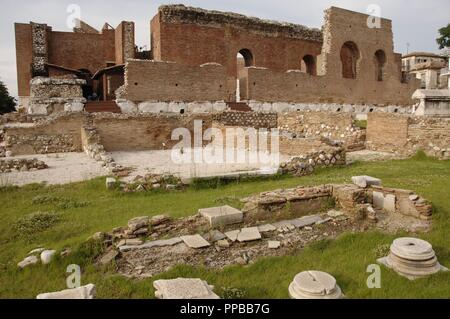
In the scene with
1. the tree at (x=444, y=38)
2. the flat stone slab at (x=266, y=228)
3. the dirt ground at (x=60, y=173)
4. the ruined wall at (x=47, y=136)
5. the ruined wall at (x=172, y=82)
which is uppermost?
the tree at (x=444, y=38)

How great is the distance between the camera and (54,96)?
1753cm

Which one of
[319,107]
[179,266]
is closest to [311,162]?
[179,266]

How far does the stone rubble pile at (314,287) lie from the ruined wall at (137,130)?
11799 millimetres

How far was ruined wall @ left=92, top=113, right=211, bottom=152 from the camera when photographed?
14055 mm

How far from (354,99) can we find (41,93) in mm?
19637

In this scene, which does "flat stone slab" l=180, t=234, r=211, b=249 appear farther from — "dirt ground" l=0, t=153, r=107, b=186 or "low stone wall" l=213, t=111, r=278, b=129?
"low stone wall" l=213, t=111, r=278, b=129

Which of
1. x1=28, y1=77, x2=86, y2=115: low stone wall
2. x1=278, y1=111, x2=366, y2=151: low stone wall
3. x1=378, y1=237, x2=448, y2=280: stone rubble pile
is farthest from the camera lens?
x1=28, y1=77, x2=86, y2=115: low stone wall

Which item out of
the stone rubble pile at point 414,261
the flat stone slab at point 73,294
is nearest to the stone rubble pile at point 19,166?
the flat stone slab at point 73,294

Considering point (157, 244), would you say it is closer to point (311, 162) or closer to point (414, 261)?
point (414, 261)

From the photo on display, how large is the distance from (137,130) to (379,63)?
69.2ft

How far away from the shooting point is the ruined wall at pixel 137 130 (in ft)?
46.1

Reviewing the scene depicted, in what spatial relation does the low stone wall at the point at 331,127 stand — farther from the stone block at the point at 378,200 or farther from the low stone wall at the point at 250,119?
the stone block at the point at 378,200

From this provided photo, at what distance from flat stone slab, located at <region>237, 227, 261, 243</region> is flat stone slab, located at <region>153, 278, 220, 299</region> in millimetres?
1195

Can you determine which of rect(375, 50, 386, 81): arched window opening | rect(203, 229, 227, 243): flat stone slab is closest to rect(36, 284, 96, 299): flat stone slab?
rect(203, 229, 227, 243): flat stone slab
